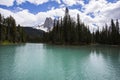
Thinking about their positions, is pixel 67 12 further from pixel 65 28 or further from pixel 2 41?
pixel 2 41

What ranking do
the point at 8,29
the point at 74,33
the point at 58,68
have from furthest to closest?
the point at 8,29 < the point at 74,33 < the point at 58,68

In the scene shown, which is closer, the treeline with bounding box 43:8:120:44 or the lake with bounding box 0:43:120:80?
the lake with bounding box 0:43:120:80

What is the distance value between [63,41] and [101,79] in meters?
72.7

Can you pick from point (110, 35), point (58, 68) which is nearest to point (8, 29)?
point (110, 35)

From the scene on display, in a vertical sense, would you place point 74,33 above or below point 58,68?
above

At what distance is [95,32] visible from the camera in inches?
5103

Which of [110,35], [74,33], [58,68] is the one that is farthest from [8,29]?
[58,68]

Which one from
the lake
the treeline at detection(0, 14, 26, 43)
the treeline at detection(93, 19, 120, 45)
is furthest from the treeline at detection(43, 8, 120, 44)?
the lake

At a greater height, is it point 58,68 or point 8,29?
point 8,29

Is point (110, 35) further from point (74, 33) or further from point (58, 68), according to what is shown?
point (58, 68)

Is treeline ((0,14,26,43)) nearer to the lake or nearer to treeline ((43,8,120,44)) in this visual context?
treeline ((43,8,120,44))

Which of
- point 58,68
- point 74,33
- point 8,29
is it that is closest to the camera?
point 58,68

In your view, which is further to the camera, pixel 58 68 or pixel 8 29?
pixel 8 29

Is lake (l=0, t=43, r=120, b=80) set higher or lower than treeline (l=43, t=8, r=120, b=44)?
lower
